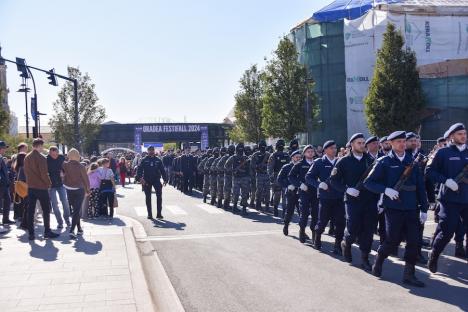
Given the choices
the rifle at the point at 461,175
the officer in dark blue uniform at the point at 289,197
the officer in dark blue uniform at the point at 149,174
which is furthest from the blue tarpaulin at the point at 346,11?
the rifle at the point at 461,175

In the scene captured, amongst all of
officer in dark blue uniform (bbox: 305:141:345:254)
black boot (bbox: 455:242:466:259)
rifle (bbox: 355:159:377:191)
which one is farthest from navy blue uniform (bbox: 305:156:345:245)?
black boot (bbox: 455:242:466:259)

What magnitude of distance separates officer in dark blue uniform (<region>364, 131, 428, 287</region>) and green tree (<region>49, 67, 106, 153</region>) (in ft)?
107

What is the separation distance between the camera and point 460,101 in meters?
34.1

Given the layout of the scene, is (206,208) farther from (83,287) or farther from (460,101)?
Result: (460,101)

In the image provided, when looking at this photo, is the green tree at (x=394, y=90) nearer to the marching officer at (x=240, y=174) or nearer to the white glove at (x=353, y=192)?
the marching officer at (x=240, y=174)

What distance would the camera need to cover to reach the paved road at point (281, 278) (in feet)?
20.3

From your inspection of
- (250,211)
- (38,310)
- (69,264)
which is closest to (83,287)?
(38,310)

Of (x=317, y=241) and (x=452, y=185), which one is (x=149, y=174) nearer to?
(x=317, y=241)

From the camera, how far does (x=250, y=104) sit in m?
44.8

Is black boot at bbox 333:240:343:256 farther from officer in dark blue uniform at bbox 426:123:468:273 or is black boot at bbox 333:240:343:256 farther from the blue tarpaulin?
the blue tarpaulin

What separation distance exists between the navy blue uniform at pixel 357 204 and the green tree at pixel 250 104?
36099mm

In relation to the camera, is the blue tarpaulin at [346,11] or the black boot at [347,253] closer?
the black boot at [347,253]

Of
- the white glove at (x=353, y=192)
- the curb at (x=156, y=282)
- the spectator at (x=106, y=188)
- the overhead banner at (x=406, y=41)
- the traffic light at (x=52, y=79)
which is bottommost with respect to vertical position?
the curb at (x=156, y=282)

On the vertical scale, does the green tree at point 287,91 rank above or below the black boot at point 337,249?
above
